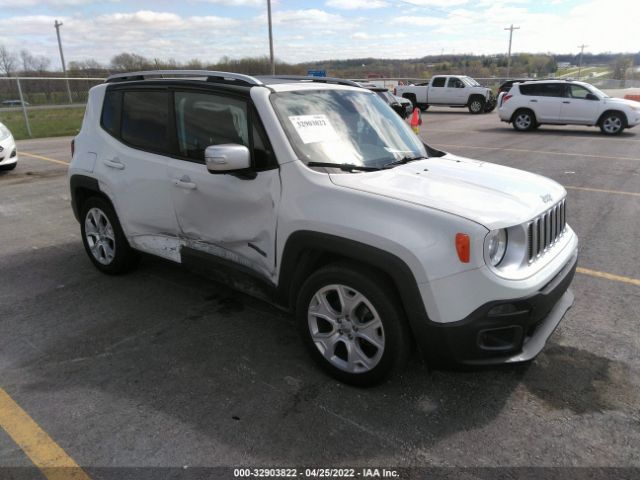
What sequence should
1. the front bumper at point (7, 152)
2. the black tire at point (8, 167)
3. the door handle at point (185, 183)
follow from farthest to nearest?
the black tire at point (8, 167), the front bumper at point (7, 152), the door handle at point (185, 183)

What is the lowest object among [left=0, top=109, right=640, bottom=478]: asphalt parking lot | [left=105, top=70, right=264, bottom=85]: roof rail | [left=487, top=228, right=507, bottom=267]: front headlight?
[left=0, top=109, right=640, bottom=478]: asphalt parking lot

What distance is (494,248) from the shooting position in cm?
270

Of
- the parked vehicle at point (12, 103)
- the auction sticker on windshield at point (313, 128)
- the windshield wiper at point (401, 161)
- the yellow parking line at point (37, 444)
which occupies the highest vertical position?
the auction sticker on windshield at point (313, 128)

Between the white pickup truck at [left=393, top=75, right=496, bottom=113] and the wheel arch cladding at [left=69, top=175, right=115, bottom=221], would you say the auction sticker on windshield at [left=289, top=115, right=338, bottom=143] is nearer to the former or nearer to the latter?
the wheel arch cladding at [left=69, top=175, right=115, bottom=221]

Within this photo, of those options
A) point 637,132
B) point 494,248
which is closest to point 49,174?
point 494,248

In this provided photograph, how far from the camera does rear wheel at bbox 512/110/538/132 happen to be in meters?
17.5

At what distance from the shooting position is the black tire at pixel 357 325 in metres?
2.80

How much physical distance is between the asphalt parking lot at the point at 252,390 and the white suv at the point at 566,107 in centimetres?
1340

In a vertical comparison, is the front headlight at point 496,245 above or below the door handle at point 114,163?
below

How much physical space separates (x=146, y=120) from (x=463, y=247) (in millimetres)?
2898

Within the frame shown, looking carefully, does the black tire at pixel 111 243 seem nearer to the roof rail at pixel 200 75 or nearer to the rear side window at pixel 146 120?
the rear side window at pixel 146 120

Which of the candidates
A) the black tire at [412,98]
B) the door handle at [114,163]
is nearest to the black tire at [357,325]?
the door handle at [114,163]

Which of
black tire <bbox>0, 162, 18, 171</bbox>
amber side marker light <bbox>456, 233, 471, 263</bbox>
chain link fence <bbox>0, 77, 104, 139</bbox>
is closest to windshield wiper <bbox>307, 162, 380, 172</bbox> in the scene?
amber side marker light <bbox>456, 233, 471, 263</bbox>

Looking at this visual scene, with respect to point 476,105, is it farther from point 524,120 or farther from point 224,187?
point 224,187
